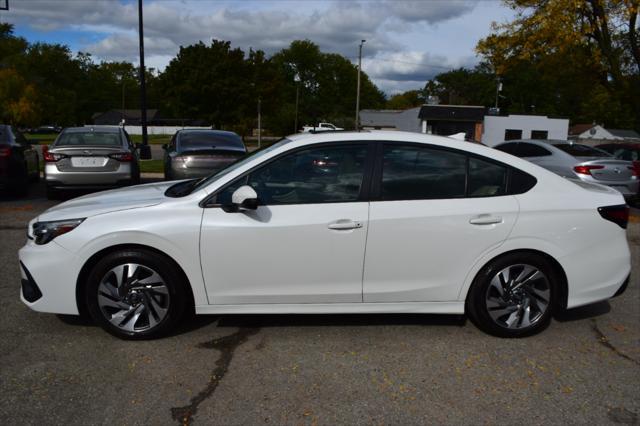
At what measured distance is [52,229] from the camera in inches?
162

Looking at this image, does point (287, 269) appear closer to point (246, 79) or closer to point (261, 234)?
point (261, 234)

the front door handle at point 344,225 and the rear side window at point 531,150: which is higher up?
the rear side window at point 531,150

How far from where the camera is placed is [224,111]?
39375 millimetres

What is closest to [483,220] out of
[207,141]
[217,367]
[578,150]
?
[217,367]

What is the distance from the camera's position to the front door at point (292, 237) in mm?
4039

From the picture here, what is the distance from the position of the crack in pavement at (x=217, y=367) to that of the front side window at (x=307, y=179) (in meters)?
1.03

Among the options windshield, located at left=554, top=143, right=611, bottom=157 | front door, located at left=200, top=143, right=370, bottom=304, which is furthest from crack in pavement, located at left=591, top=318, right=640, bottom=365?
windshield, located at left=554, top=143, right=611, bottom=157

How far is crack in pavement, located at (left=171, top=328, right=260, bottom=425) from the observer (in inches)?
125

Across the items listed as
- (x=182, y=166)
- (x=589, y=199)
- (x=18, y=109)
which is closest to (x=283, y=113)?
(x=18, y=109)

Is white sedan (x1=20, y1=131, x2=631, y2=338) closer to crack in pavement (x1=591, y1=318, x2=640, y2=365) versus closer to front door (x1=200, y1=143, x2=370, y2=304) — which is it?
front door (x1=200, y1=143, x2=370, y2=304)

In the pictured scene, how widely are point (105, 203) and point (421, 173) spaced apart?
7.91 feet

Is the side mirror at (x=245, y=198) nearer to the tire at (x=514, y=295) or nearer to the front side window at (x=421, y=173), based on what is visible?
the front side window at (x=421, y=173)

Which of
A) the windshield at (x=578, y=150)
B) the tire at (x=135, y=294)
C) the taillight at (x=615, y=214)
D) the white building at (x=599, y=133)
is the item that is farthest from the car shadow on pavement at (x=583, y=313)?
the white building at (x=599, y=133)

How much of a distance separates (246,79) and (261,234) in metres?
37.8
